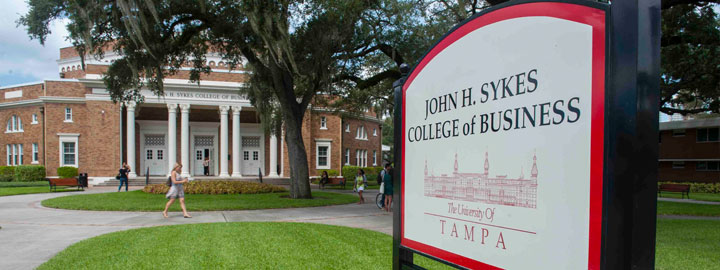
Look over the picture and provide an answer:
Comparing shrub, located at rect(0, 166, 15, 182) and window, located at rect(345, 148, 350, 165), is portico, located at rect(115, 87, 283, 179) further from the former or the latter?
shrub, located at rect(0, 166, 15, 182)

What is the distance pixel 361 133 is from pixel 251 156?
36.5 feet

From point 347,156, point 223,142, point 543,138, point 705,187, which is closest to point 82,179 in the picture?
point 223,142

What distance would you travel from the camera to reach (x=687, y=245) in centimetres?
809

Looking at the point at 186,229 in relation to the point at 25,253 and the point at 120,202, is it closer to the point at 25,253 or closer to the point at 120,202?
the point at 25,253

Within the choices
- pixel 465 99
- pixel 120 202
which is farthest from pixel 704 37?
pixel 120 202

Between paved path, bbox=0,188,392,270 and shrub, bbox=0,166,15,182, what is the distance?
22.7m

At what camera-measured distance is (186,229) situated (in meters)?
9.17

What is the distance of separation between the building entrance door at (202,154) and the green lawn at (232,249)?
88.9ft

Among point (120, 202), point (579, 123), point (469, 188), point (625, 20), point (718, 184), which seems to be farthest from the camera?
point (718, 184)

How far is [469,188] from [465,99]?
0.49 meters

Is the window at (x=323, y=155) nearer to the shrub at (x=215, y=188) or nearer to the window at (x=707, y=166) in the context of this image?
the shrub at (x=215, y=188)

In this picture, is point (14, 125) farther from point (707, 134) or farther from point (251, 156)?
point (707, 134)

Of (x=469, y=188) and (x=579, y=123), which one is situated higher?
(x=579, y=123)

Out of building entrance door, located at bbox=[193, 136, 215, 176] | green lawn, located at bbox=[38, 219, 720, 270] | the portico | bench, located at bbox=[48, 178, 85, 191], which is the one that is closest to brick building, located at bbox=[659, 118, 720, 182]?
green lawn, located at bbox=[38, 219, 720, 270]
